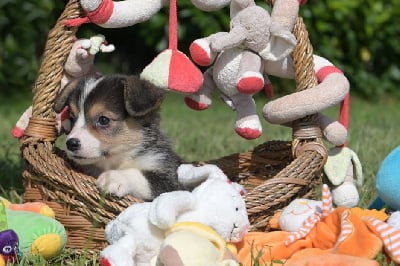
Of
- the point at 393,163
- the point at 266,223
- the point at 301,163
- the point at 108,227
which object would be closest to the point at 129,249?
the point at 108,227

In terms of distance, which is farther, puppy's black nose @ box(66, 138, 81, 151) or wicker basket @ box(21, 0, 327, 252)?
puppy's black nose @ box(66, 138, 81, 151)

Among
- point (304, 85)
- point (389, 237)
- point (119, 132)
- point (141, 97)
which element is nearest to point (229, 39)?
point (304, 85)

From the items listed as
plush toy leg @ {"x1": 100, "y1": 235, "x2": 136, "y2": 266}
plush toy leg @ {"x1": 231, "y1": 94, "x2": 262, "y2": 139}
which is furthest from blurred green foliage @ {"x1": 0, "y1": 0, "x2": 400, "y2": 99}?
plush toy leg @ {"x1": 100, "y1": 235, "x2": 136, "y2": 266}

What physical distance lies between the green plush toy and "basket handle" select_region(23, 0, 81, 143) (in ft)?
1.84

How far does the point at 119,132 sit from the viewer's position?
4.08 m

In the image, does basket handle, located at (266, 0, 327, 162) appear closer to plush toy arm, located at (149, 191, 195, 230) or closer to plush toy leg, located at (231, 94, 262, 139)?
plush toy leg, located at (231, 94, 262, 139)

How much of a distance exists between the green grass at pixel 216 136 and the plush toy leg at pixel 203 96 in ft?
3.68

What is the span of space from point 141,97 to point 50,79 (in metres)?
0.50

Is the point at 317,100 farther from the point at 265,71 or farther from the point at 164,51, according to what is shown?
the point at 164,51

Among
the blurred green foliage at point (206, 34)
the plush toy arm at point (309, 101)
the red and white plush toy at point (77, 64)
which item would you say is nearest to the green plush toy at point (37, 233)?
the red and white plush toy at point (77, 64)

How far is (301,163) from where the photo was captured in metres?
3.82

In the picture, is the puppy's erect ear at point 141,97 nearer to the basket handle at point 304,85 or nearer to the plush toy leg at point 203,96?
the plush toy leg at point 203,96

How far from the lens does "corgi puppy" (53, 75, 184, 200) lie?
393cm

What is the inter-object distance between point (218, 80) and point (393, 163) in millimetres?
1006
